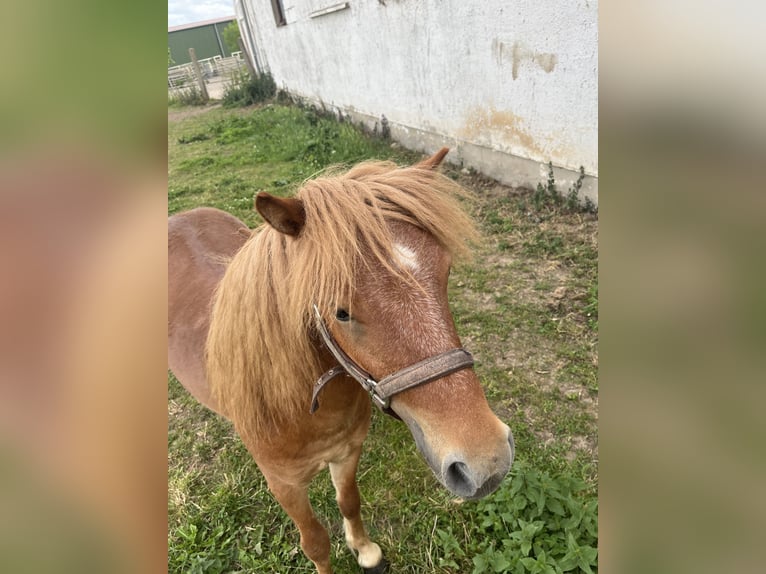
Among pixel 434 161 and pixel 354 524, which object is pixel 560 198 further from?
pixel 354 524

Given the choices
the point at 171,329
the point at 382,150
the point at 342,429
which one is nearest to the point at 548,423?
the point at 342,429

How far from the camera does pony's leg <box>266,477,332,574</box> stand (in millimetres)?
1864

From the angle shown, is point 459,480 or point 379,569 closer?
point 459,480

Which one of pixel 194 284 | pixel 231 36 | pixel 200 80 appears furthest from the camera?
pixel 231 36

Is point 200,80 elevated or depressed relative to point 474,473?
elevated

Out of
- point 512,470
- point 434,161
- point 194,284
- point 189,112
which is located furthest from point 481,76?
point 189,112

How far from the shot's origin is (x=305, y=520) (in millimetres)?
1945

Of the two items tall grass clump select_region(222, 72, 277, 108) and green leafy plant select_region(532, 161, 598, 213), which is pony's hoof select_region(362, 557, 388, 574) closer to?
green leafy plant select_region(532, 161, 598, 213)

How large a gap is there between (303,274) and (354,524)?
63.0 inches

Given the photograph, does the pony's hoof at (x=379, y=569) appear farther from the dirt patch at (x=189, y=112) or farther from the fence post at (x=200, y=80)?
the fence post at (x=200, y=80)

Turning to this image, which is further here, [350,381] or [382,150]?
[382,150]

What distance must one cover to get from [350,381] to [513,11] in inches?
166
